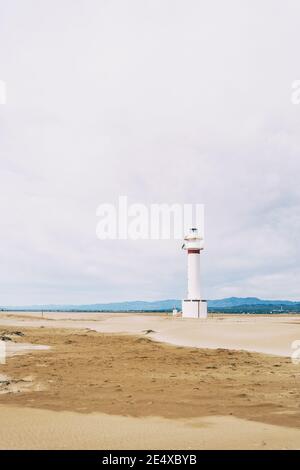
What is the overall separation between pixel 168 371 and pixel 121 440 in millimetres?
9771

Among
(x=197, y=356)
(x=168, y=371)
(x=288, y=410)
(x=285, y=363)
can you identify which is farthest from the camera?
(x=197, y=356)

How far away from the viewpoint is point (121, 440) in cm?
919

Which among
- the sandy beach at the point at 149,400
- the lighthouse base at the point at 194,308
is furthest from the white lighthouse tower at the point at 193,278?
the sandy beach at the point at 149,400

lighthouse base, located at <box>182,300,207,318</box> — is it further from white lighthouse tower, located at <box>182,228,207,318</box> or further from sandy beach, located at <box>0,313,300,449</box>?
sandy beach, located at <box>0,313,300,449</box>

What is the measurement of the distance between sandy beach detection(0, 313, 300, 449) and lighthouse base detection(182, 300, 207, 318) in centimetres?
3471

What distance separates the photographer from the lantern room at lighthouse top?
197 feet

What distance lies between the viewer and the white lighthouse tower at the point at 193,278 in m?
59.3

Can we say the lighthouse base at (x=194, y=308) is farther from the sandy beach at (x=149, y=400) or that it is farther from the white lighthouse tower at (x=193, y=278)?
the sandy beach at (x=149, y=400)

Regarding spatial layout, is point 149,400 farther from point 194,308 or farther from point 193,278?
point 194,308

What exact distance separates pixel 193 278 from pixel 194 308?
13.7 ft

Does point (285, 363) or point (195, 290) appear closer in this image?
point (285, 363)
